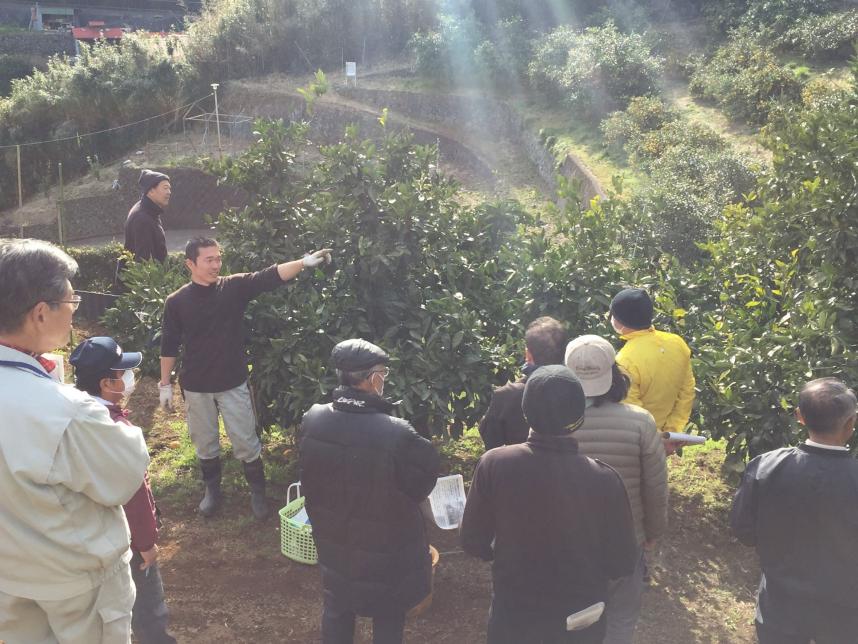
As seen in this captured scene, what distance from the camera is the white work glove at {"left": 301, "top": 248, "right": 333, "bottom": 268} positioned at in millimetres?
4898

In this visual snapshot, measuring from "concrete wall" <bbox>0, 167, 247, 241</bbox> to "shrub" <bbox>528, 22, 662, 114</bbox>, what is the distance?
9716 millimetres

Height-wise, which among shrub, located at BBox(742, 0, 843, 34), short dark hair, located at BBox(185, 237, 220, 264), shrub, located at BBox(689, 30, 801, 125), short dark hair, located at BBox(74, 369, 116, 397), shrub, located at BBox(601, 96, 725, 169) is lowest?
short dark hair, located at BBox(74, 369, 116, 397)

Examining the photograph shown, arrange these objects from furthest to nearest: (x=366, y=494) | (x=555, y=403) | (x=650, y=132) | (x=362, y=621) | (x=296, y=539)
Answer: (x=650, y=132) → (x=296, y=539) → (x=362, y=621) → (x=366, y=494) → (x=555, y=403)

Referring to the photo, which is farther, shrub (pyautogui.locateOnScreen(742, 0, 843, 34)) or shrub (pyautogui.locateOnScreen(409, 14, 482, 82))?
shrub (pyautogui.locateOnScreen(409, 14, 482, 82))

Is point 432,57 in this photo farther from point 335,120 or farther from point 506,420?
point 506,420

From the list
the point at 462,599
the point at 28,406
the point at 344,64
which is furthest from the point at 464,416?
the point at 344,64

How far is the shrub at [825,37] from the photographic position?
1773 cm

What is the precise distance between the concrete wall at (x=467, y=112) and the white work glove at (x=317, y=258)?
15.5 meters

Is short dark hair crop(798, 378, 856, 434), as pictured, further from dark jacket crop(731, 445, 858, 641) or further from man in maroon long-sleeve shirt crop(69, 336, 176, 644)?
man in maroon long-sleeve shirt crop(69, 336, 176, 644)

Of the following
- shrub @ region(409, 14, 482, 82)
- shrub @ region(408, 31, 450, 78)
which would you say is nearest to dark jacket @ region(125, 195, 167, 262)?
shrub @ region(409, 14, 482, 82)

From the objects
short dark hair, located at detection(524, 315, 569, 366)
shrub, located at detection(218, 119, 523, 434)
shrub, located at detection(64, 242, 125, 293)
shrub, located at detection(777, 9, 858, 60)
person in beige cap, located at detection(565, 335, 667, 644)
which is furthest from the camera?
shrub, located at detection(777, 9, 858, 60)

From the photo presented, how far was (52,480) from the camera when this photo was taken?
2309 mm

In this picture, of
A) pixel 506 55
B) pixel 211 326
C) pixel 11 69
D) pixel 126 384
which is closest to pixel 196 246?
pixel 211 326

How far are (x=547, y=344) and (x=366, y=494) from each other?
110 centimetres
